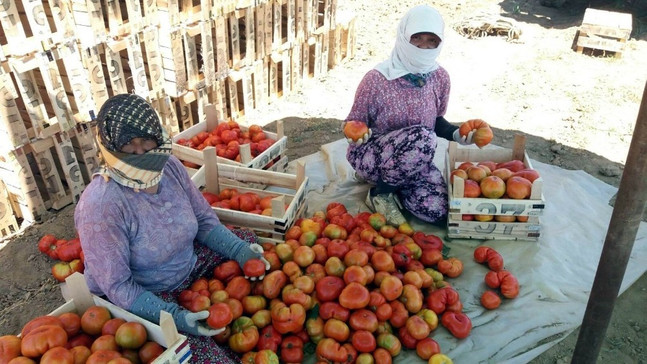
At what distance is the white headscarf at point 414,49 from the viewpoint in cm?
412

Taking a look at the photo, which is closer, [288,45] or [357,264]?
[357,264]

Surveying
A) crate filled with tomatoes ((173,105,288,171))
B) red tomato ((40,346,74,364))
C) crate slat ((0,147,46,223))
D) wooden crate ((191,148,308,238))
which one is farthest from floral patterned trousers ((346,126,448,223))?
crate slat ((0,147,46,223))

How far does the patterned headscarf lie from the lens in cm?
268

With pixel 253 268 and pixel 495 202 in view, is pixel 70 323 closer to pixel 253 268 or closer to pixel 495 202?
pixel 253 268

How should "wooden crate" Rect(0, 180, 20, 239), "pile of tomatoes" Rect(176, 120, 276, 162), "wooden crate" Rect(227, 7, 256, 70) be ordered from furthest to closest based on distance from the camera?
"wooden crate" Rect(227, 7, 256, 70) < "pile of tomatoes" Rect(176, 120, 276, 162) < "wooden crate" Rect(0, 180, 20, 239)

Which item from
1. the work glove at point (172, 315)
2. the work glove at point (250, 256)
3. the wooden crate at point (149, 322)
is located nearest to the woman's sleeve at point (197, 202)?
the work glove at point (250, 256)

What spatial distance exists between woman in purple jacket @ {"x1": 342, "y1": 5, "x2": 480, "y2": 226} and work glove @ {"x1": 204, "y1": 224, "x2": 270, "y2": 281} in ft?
4.37

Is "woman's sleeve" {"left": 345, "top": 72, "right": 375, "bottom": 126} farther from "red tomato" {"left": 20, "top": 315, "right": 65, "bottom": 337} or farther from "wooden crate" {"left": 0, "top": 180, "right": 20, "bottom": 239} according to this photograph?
"wooden crate" {"left": 0, "top": 180, "right": 20, "bottom": 239}

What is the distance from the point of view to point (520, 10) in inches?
464

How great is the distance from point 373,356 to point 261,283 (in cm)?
90

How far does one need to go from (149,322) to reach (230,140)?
8.71 ft

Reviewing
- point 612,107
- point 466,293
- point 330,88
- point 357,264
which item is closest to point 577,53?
point 612,107

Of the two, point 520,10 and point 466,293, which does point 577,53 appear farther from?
point 466,293

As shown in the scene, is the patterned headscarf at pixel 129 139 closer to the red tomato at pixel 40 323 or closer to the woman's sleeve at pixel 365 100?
the red tomato at pixel 40 323
